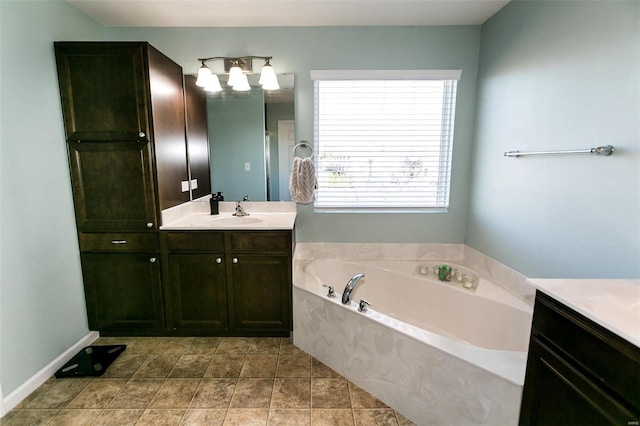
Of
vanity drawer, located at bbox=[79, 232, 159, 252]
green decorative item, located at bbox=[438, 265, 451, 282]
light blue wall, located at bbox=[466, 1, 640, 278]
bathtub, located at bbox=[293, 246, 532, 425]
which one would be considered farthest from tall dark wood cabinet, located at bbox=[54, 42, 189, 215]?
light blue wall, located at bbox=[466, 1, 640, 278]

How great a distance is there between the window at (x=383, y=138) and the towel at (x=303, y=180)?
0.22m

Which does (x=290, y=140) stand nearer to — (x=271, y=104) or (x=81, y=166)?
(x=271, y=104)

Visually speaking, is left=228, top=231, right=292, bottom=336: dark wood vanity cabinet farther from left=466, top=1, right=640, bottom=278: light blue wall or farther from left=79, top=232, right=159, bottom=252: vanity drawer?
left=466, top=1, right=640, bottom=278: light blue wall

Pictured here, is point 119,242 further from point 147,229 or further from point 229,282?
point 229,282

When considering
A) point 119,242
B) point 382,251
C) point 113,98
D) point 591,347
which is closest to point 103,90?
point 113,98

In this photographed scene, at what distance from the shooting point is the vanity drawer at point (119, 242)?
2115mm

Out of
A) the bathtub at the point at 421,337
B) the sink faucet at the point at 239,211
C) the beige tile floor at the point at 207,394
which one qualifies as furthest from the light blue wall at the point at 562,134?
the sink faucet at the point at 239,211

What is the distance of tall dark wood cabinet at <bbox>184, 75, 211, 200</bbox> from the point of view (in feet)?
8.11

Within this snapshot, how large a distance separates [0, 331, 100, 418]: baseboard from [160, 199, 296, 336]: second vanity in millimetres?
593

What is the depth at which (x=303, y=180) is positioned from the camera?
2.40m

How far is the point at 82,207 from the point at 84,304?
2.38 feet

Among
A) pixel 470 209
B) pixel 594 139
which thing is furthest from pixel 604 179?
pixel 470 209

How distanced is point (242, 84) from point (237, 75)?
81 millimetres

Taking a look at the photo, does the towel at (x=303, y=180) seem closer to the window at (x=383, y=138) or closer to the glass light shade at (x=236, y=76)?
the window at (x=383, y=138)
